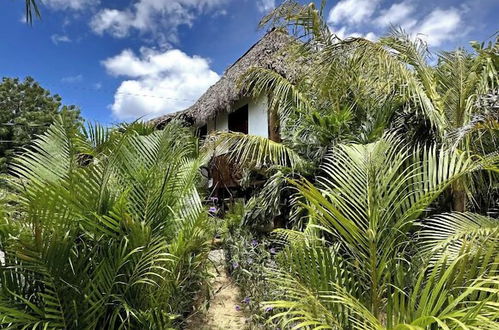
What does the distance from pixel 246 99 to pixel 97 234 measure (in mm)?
6632

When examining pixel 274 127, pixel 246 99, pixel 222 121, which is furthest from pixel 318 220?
pixel 222 121

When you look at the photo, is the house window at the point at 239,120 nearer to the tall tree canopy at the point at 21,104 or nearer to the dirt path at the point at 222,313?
the dirt path at the point at 222,313

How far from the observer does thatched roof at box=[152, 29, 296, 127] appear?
7142 millimetres

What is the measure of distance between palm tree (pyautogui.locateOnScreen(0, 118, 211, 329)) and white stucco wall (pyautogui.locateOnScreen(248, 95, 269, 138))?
15.3ft

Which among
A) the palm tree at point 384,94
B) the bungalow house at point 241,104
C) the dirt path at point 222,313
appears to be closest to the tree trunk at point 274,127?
the bungalow house at point 241,104

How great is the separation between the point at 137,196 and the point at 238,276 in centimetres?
222

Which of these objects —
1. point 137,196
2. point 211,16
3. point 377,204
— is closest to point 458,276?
point 377,204

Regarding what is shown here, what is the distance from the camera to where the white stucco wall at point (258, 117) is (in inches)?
328

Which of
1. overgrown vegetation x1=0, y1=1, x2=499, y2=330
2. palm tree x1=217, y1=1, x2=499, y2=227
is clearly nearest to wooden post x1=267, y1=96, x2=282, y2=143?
palm tree x1=217, y1=1, x2=499, y2=227

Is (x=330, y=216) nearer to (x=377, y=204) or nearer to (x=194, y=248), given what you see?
(x=377, y=204)

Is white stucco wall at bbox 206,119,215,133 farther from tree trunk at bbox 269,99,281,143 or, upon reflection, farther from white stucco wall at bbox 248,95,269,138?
tree trunk at bbox 269,99,281,143

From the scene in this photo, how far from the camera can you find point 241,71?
852cm

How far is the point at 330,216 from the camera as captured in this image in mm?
2576

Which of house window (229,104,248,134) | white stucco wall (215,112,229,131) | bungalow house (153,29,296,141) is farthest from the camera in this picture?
white stucco wall (215,112,229,131)
